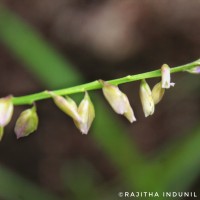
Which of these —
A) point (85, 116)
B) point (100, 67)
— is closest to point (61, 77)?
point (100, 67)

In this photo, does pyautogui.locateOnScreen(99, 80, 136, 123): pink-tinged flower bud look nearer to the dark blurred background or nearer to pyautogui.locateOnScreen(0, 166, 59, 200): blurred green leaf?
pyautogui.locateOnScreen(0, 166, 59, 200): blurred green leaf

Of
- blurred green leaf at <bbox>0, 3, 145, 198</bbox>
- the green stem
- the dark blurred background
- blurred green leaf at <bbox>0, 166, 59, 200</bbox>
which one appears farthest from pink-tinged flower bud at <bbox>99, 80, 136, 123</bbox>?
the dark blurred background

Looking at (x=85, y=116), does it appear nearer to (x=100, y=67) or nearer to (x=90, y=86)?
(x=90, y=86)

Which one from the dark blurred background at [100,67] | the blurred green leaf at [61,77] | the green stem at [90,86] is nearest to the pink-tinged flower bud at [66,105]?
the green stem at [90,86]

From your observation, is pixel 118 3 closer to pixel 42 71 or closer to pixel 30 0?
pixel 30 0

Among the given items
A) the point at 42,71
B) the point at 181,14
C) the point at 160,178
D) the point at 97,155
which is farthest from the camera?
the point at 181,14

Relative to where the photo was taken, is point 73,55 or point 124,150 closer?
point 124,150

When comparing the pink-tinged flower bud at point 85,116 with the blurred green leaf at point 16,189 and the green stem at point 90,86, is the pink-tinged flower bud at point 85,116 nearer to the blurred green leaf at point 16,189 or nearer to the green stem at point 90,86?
the green stem at point 90,86

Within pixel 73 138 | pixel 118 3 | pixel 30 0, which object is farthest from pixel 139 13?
pixel 73 138
